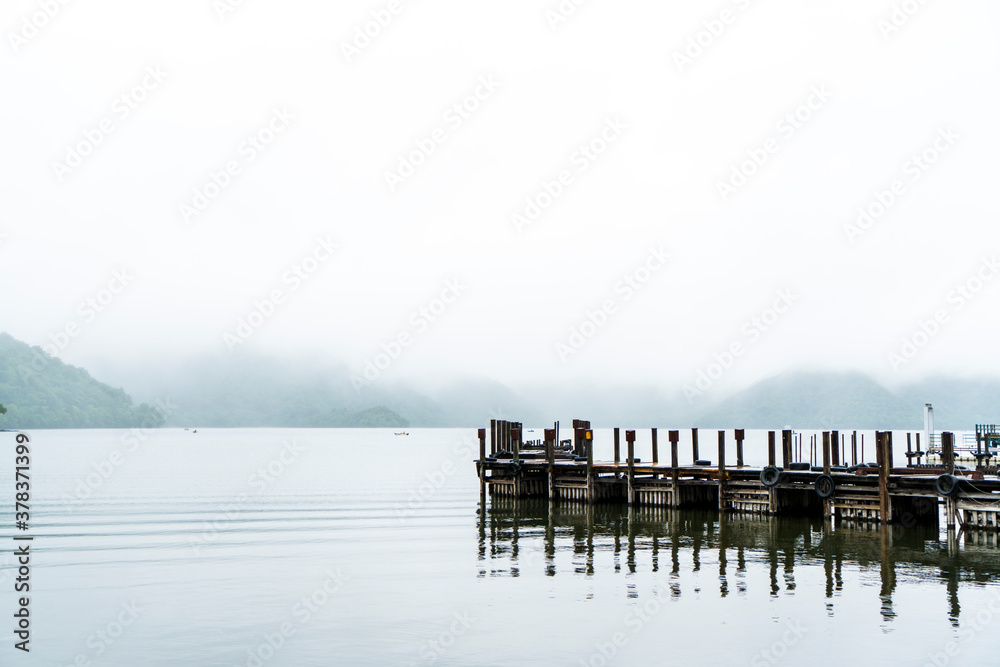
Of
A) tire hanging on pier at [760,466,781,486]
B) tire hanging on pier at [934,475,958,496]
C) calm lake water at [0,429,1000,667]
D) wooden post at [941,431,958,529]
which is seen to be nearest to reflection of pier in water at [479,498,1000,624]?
calm lake water at [0,429,1000,667]

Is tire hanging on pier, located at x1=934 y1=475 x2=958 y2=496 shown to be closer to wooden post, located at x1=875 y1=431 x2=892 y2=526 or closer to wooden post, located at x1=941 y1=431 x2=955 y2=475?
wooden post, located at x1=941 y1=431 x2=955 y2=475

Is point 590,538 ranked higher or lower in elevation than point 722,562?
lower

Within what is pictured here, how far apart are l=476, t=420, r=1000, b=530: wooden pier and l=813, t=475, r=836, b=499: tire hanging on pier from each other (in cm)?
5

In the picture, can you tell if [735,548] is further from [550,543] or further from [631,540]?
[550,543]

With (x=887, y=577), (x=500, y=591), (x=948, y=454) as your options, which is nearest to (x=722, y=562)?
(x=887, y=577)

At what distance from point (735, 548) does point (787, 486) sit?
11.4 meters

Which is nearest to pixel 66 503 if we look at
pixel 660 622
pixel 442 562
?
pixel 442 562

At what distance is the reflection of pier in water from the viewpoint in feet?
90.1

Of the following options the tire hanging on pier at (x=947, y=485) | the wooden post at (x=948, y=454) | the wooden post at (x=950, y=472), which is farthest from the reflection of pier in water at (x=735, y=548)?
the wooden post at (x=948, y=454)

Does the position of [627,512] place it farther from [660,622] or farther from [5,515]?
[5,515]

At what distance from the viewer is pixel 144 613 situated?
77.2 feet

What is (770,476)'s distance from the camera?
4316 centimetres

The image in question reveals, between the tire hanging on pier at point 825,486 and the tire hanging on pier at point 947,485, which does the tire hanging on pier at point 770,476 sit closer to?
the tire hanging on pier at point 825,486

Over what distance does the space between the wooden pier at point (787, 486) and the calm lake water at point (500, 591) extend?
2.13 metres
